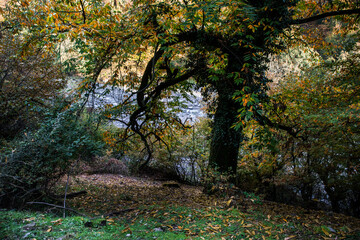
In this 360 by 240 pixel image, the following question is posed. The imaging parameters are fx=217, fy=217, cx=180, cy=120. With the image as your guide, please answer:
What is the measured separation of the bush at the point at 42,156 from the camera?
11.6ft

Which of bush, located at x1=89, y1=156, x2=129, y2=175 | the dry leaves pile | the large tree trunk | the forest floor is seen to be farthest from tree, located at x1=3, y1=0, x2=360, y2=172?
bush, located at x1=89, y1=156, x2=129, y2=175

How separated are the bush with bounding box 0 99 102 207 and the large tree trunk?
2.85 meters

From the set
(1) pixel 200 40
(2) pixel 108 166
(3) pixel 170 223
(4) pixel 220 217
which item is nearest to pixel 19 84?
(2) pixel 108 166

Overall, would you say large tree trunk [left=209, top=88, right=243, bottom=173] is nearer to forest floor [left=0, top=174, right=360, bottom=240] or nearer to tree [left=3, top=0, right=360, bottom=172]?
tree [left=3, top=0, right=360, bottom=172]

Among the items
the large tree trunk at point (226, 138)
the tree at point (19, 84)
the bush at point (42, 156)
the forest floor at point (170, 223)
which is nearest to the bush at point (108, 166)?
the tree at point (19, 84)

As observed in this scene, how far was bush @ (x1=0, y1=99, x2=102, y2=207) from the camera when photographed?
3.53 metres

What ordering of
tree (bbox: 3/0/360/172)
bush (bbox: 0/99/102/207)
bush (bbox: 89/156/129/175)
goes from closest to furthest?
bush (bbox: 0/99/102/207)
tree (bbox: 3/0/360/172)
bush (bbox: 89/156/129/175)

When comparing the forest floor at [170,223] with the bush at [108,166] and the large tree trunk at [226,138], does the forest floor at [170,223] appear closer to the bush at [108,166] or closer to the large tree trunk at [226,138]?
the large tree trunk at [226,138]

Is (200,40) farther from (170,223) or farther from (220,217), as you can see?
(170,223)

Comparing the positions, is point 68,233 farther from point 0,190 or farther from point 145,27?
point 145,27

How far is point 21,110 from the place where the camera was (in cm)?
671

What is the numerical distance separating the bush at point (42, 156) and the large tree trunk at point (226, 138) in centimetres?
285

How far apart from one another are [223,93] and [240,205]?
2.66 meters

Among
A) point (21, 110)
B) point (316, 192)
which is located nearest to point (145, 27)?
point (21, 110)
